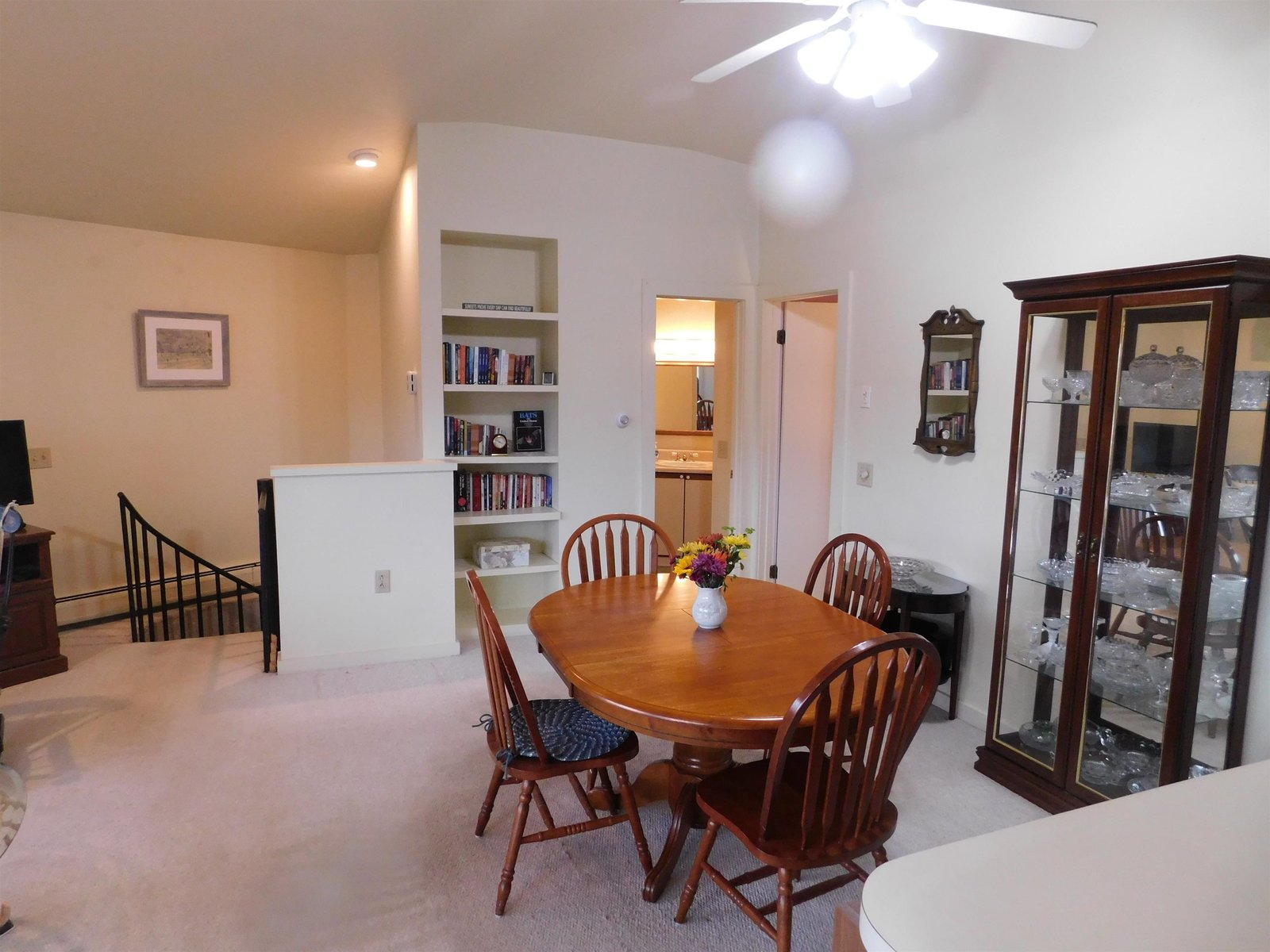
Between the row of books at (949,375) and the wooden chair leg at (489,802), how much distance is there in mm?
2437

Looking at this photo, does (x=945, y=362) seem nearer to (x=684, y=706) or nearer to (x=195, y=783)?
(x=684, y=706)

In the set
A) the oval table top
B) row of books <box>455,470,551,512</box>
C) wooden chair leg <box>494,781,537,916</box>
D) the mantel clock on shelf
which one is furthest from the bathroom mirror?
wooden chair leg <box>494,781,537,916</box>

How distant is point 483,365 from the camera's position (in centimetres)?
412

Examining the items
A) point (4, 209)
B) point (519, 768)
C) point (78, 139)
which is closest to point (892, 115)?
point (519, 768)

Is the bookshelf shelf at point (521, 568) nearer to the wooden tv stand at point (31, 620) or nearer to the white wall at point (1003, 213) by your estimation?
the white wall at point (1003, 213)

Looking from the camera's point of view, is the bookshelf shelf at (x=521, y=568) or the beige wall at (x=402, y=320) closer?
the beige wall at (x=402, y=320)

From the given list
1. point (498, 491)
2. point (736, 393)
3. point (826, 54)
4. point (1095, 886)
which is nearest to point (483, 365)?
point (498, 491)

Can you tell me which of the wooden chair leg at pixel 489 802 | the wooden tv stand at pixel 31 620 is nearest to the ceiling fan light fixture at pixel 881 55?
the wooden chair leg at pixel 489 802

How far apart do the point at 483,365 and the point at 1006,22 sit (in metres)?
2.94

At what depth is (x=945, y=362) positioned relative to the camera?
3.34m

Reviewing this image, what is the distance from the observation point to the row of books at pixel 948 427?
10.7ft

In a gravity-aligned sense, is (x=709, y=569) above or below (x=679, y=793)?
above

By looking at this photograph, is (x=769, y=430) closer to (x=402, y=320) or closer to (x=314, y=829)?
(x=402, y=320)

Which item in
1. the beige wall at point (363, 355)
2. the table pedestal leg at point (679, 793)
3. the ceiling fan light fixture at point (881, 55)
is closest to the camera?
the ceiling fan light fixture at point (881, 55)
